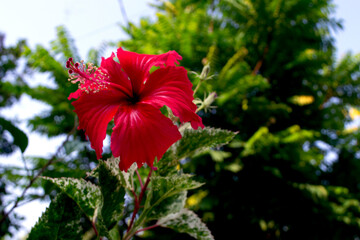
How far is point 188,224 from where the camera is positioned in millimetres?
313

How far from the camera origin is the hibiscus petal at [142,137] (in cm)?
22

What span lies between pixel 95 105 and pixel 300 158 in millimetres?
1724

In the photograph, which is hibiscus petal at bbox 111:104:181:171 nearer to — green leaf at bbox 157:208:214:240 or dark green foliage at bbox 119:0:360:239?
green leaf at bbox 157:208:214:240

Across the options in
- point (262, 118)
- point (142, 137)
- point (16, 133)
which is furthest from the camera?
point (262, 118)

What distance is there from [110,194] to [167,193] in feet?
0.20

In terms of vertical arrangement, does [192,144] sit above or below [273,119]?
below

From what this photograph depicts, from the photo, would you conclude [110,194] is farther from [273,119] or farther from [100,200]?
[273,119]

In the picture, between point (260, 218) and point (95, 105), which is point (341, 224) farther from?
point (95, 105)

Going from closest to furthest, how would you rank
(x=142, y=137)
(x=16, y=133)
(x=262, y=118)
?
(x=142, y=137) < (x=16, y=133) < (x=262, y=118)

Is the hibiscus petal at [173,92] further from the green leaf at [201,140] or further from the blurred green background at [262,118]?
the blurred green background at [262,118]

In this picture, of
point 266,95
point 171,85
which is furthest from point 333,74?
point 171,85

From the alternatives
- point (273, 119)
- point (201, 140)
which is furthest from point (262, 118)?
point (201, 140)

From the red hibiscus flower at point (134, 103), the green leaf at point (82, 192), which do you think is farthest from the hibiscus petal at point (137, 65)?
the green leaf at point (82, 192)

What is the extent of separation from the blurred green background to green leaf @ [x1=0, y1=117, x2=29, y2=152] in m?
0.87
